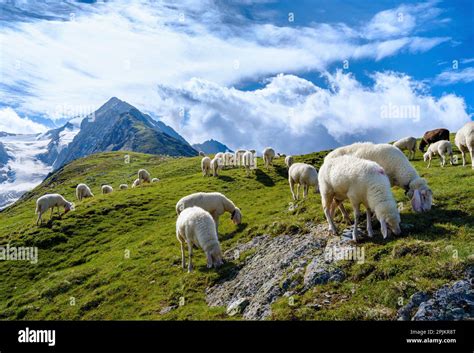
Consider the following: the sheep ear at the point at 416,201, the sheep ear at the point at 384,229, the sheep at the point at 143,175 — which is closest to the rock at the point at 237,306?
the sheep ear at the point at 384,229

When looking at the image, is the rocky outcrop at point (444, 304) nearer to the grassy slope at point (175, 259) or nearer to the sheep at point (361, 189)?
the grassy slope at point (175, 259)

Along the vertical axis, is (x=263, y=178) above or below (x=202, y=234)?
above

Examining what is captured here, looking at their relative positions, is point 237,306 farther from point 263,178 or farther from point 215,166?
point 215,166

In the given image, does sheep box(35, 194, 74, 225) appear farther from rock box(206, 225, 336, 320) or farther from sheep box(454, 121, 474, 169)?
sheep box(454, 121, 474, 169)

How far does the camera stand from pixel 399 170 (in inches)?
675

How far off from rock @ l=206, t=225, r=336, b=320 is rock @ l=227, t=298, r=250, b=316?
0.39 feet

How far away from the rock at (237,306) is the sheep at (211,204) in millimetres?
10791

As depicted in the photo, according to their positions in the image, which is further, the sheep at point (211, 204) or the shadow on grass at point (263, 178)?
the shadow on grass at point (263, 178)

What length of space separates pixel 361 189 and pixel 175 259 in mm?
12149

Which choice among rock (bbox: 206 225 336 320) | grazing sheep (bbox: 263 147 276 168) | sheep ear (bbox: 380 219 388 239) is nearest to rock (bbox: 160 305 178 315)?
rock (bbox: 206 225 336 320)

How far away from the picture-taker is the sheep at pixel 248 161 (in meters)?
50.4

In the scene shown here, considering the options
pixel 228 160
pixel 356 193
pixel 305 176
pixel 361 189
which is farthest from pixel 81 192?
pixel 361 189

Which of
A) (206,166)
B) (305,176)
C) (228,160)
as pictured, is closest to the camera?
(305,176)
